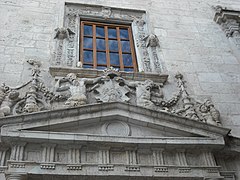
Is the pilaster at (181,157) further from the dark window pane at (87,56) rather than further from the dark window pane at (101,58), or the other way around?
the dark window pane at (87,56)

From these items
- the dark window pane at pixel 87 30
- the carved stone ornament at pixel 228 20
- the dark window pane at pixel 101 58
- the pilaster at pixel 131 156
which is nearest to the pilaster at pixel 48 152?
the pilaster at pixel 131 156

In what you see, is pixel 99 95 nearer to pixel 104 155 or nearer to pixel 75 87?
pixel 75 87

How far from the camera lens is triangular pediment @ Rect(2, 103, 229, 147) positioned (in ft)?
19.1

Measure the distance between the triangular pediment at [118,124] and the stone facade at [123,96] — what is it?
0.8 inches

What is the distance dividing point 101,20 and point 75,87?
306 cm

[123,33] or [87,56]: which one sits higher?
[123,33]

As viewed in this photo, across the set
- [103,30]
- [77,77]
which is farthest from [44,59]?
[103,30]

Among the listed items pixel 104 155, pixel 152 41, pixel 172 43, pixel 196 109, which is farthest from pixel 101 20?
pixel 104 155

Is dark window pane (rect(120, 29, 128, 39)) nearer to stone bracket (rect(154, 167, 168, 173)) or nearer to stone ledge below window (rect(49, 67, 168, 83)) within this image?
stone ledge below window (rect(49, 67, 168, 83))

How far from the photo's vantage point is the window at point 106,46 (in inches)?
318

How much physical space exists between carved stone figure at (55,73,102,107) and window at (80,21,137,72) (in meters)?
0.81

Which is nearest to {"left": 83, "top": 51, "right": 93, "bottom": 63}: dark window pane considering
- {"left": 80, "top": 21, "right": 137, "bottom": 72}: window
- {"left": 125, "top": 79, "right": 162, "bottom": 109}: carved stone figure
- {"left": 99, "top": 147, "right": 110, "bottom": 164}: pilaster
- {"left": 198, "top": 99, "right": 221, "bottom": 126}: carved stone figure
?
{"left": 80, "top": 21, "right": 137, "bottom": 72}: window

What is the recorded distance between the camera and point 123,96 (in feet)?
23.0

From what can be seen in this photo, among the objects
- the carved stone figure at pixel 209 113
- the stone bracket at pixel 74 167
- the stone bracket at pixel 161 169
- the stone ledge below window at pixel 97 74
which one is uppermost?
the stone ledge below window at pixel 97 74
